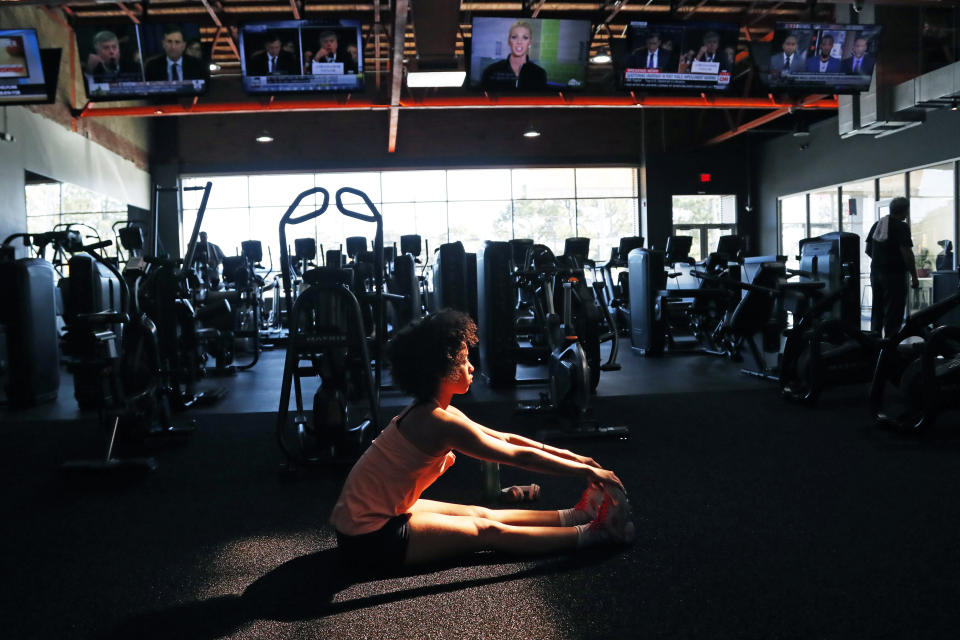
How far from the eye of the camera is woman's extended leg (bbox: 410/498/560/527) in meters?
2.46

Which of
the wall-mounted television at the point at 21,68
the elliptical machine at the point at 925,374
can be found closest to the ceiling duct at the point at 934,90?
the elliptical machine at the point at 925,374

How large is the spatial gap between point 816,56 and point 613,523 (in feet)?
21.8

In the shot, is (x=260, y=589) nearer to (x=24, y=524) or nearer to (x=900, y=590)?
(x=24, y=524)

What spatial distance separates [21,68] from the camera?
265 inches

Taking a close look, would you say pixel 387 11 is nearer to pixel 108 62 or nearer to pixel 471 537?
pixel 108 62

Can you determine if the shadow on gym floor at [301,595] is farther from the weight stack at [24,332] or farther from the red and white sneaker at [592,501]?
the weight stack at [24,332]

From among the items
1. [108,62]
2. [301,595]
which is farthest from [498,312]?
[108,62]

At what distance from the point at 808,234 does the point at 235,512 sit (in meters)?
12.4

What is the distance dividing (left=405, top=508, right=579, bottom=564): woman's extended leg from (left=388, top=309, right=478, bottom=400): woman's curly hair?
40 cm

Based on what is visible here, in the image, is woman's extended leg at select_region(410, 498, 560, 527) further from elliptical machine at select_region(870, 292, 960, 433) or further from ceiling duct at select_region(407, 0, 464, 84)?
ceiling duct at select_region(407, 0, 464, 84)

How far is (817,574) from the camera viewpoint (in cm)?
219

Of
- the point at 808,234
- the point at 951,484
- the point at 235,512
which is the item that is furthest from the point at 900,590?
the point at 808,234

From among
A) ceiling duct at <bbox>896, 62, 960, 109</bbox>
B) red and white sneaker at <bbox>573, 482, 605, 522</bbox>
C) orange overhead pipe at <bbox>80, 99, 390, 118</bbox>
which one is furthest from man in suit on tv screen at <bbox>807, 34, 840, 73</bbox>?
red and white sneaker at <bbox>573, 482, 605, 522</bbox>

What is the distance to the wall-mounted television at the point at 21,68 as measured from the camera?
6.61 m
